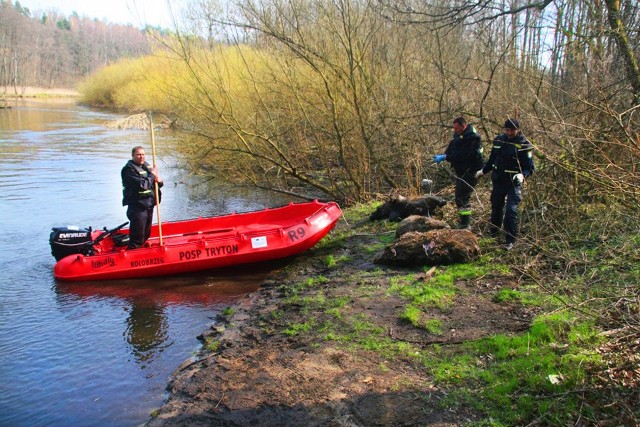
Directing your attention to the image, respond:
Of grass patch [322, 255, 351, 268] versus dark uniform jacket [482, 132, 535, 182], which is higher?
dark uniform jacket [482, 132, 535, 182]

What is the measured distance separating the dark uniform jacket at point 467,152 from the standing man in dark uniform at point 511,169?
0.66 meters

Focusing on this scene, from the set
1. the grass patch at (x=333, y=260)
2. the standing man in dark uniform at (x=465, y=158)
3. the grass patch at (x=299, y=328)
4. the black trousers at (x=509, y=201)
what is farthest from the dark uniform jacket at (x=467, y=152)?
the grass patch at (x=299, y=328)

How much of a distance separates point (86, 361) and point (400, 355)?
3.36 meters

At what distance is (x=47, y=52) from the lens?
8150 centimetres

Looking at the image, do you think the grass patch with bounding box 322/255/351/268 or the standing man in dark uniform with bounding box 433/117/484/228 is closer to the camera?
the standing man in dark uniform with bounding box 433/117/484/228

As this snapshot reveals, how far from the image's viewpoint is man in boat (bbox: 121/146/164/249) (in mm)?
7656

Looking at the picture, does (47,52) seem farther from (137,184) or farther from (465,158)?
(465,158)

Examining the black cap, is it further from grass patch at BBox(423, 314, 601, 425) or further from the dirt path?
grass patch at BBox(423, 314, 601, 425)

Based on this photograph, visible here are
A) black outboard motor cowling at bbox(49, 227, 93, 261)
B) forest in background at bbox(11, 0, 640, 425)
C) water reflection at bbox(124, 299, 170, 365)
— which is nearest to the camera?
water reflection at bbox(124, 299, 170, 365)

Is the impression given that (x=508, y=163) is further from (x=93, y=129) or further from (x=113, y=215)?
(x=93, y=129)

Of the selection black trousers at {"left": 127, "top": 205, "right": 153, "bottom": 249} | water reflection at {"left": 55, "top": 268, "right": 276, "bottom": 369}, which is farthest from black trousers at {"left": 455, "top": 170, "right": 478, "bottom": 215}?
black trousers at {"left": 127, "top": 205, "right": 153, "bottom": 249}

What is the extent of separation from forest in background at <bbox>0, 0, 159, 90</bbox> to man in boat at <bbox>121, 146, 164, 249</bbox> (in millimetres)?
50164

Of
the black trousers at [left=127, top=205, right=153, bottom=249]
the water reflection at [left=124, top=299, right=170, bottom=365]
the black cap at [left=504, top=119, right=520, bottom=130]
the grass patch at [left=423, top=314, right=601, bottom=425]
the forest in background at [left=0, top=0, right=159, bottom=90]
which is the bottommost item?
the water reflection at [left=124, top=299, right=170, bottom=365]

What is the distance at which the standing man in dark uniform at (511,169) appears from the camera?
6262 millimetres
